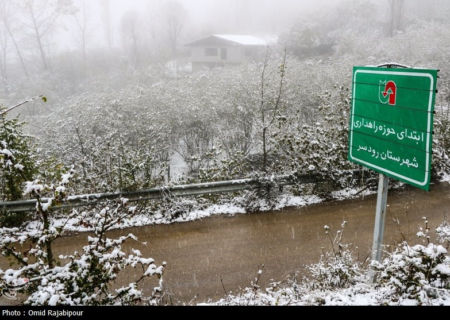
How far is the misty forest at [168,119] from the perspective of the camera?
14.7 feet

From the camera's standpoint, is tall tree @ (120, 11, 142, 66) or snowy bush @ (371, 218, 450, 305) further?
tall tree @ (120, 11, 142, 66)

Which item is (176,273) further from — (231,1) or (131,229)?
(231,1)

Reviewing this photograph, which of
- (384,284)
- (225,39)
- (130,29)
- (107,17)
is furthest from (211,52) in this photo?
(384,284)

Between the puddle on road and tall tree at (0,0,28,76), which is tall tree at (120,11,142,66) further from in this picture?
the puddle on road

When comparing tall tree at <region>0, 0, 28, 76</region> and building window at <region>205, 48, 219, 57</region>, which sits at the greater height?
tall tree at <region>0, 0, 28, 76</region>

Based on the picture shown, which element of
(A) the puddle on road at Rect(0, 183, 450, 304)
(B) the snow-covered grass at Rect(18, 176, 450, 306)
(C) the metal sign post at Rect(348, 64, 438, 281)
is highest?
(C) the metal sign post at Rect(348, 64, 438, 281)

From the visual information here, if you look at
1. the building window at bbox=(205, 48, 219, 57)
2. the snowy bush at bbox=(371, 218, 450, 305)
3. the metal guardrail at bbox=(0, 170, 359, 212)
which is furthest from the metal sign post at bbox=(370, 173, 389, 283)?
the building window at bbox=(205, 48, 219, 57)

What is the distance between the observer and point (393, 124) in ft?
13.5

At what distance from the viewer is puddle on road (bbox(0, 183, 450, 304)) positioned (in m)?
6.21

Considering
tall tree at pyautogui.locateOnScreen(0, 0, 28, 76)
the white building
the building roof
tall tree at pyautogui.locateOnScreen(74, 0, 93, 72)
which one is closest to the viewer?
the building roof

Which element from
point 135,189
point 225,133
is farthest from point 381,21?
point 135,189

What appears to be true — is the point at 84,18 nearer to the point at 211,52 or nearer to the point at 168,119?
the point at 211,52

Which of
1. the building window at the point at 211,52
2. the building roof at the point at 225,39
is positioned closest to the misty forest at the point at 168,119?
the building roof at the point at 225,39

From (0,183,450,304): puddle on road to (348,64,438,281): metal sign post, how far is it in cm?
196
